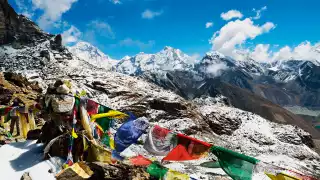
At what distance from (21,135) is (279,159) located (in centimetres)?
2915

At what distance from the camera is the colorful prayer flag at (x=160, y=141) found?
778 centimetres

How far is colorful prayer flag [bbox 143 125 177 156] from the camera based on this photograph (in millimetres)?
7779

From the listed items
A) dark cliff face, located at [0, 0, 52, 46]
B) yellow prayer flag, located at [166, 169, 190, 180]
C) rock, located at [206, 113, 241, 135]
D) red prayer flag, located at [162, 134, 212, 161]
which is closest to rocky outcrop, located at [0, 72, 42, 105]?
yellow prayer flag, located at [166, 169, 190, 180]

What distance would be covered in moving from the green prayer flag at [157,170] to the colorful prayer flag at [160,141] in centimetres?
42

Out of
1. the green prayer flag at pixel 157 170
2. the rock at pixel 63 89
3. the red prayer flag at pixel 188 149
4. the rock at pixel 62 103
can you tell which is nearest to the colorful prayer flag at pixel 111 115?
the rock at pixel 62 103

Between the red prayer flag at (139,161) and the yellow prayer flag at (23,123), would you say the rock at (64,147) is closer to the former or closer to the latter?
the red prayer flag at (139,161)

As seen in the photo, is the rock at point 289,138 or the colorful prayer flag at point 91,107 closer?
the colorful prayer flag at point 91,107

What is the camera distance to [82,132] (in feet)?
26.7

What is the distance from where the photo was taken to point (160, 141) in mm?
7977

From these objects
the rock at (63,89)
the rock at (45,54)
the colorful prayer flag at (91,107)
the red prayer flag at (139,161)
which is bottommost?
the red prayer flag at (139,161)

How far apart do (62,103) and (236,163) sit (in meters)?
5.25

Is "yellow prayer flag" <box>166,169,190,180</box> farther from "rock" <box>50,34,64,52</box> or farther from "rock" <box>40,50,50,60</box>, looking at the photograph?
"rock" <box>50,34,64,52</box>

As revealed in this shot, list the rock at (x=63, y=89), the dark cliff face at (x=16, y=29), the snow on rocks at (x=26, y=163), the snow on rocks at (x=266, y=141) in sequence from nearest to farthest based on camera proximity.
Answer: the snow on rocks at (x=26, y=163)
the rock at (x=63, y=89)
the snow on rocks at (x=266, y=141)
the dark cliff face at (x=16, y=29)

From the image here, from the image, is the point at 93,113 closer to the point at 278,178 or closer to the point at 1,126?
the point at 278,178
